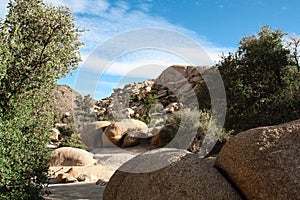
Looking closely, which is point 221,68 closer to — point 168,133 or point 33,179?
point 168,133

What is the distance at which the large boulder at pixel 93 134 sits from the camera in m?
31.4

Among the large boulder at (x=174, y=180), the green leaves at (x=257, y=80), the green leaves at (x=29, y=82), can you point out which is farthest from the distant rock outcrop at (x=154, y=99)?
the large boulder at (x=174, y=180)

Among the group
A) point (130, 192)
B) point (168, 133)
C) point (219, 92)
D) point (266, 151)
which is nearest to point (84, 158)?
point (168, 133)

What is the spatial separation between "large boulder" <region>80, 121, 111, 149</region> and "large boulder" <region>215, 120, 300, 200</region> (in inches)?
991

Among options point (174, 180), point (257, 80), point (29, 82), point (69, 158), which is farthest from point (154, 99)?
point (174, 180)

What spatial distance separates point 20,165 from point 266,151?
6.19 metres

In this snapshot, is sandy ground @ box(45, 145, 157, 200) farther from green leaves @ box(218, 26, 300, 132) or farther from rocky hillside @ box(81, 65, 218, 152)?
green leaves @ box(218, 26, 300, 132)

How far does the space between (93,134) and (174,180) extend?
2565 cm

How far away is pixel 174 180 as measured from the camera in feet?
22.0

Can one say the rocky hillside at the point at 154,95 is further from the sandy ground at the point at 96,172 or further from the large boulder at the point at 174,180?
the large boulder at the point at 174,180

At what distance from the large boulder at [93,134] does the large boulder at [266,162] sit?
25180 mm

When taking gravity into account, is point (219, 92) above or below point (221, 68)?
below

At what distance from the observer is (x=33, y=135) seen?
9.55 metres

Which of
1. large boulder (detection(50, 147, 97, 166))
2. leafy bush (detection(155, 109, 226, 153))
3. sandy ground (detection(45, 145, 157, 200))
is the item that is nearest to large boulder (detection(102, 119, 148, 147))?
sandy ground (detection(45, 145, 157, 200))
